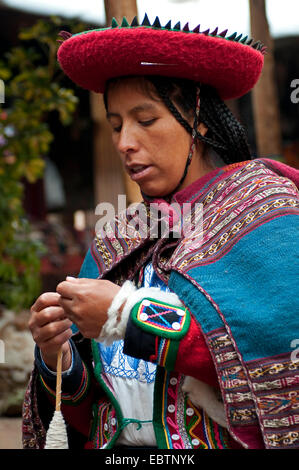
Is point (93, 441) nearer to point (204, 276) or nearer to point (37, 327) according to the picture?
point (37, 327)

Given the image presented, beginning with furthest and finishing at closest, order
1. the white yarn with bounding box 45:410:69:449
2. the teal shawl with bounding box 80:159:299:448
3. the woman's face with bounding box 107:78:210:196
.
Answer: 1. the woman's face with bounding box 107:78:210:196
2. the white yarn with bounding box 45:410:69:449
3. the teal shawl with bounding box 80:159:299:448

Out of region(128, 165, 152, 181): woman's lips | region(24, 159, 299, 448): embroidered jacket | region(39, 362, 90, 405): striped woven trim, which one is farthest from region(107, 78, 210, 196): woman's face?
region(39, 362, 90, 405): striped woven trim

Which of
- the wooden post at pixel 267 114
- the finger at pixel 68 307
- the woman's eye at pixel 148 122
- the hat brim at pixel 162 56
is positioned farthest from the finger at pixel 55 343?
the wooden post at pixel 267 114

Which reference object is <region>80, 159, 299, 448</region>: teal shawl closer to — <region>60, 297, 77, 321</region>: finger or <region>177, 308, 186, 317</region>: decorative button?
<region>177, 308, 186, 317</region>: decorative button

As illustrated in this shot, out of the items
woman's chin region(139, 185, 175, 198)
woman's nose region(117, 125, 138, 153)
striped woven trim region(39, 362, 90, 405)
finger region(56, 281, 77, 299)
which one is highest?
woman's nose region(117, 125, 138, 153)

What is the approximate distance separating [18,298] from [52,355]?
295 cm

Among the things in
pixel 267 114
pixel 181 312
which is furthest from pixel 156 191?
pixel 267 114

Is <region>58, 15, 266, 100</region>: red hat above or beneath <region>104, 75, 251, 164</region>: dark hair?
above

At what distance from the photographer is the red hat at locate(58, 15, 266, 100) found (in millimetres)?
1646

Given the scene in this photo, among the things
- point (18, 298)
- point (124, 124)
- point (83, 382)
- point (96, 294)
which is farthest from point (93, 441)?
point (18, 298)

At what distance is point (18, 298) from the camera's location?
457 cm

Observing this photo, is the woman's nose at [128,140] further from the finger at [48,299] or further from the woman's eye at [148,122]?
the finger at [48,299]

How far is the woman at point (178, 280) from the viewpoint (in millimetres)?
1401

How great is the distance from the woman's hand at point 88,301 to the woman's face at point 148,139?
422 millimetres
